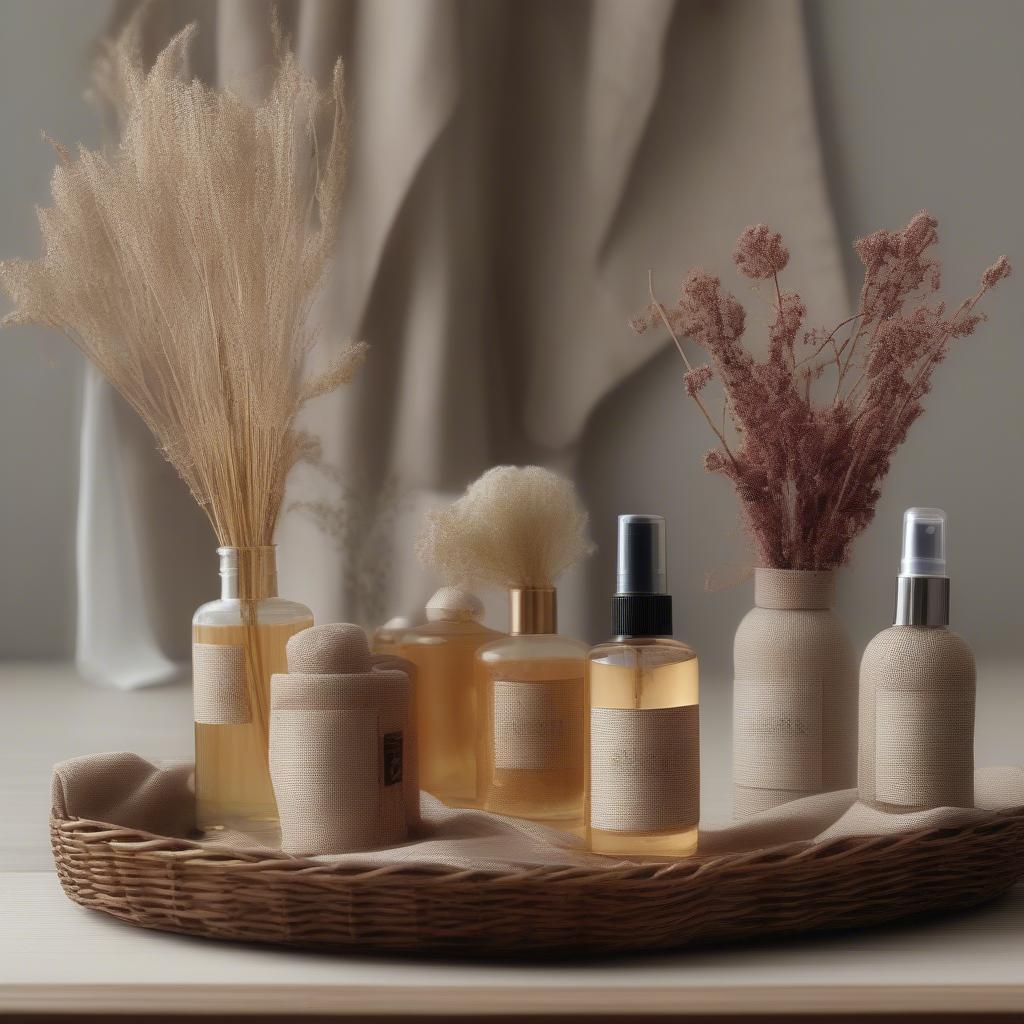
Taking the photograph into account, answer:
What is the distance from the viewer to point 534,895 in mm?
509

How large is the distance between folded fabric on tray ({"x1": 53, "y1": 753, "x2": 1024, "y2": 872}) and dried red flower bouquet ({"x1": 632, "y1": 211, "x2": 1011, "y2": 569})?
12 centimetres

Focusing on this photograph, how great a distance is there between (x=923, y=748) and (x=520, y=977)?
205 mm

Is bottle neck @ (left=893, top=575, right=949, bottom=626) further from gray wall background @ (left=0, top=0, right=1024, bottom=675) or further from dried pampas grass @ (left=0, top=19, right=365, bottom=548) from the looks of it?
gray wall background @ (left=0, top=0, right=1024, bottom=675)

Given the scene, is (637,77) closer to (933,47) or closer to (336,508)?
(933,47)

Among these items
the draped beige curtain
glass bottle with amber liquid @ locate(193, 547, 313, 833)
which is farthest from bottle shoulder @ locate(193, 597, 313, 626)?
the draped beige curtain

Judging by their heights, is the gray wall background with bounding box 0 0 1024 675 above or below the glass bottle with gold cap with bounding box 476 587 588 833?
above

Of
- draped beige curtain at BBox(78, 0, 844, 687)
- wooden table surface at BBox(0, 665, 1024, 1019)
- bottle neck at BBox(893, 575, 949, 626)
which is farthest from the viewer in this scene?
draped beige curtain at BBox(78, 0, 844, 687)

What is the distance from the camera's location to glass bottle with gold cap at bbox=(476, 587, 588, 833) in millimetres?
624

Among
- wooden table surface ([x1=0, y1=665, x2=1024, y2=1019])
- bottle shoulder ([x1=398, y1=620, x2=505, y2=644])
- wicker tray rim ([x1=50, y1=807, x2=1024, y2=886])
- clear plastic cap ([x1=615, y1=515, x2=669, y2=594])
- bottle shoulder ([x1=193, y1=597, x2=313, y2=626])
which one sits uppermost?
clear plastic cap ([x1=615, y1=515, x2=669, y2=594])

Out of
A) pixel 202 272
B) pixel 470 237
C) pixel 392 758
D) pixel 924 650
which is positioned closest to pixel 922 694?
pixel 924 650

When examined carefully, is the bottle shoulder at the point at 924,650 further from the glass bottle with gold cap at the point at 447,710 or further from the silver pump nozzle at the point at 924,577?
the glass bottle with gold cap at the point at 447,710

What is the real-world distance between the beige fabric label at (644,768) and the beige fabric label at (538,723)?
0.05 m

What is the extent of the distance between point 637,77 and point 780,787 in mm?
982

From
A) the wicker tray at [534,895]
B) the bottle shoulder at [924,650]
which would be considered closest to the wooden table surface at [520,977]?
the wicker tray at [534,895]
